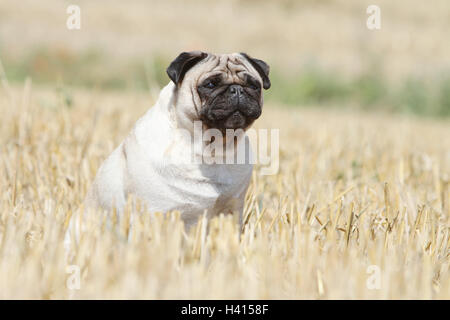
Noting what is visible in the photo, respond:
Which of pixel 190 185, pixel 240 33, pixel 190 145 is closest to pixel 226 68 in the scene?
pixel 190 145

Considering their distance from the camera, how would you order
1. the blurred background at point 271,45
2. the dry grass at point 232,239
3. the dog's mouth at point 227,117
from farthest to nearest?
1. the blurred background at point 271,45
2. the dog's mouth at point 227,117
3. the dry grass at point 232,239

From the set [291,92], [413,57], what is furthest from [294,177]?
[413,57]

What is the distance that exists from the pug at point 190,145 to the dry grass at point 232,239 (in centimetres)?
12

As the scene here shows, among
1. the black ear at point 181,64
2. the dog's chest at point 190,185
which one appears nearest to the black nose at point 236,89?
the black ear at point 181,64

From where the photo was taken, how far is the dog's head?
95.9 inches

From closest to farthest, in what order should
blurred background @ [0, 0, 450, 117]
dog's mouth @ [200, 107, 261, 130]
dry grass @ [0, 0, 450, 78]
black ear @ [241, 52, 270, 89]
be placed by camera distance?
dog's mouth @ [200, 107, 261, 130], black ear @ [241, 52, 270, 89], blurred background @ [0, 0, 450, 117], dry grass @ [0, 0, 450, 78]

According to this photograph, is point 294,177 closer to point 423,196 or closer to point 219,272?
point 423,196

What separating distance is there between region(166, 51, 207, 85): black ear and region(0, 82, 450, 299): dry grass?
1.92 feet

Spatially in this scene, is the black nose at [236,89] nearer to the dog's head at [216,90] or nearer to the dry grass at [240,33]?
the dog's head at [216,90]

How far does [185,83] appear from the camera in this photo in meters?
2.51

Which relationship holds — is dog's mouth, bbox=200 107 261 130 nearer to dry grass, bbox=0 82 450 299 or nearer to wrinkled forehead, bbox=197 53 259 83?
wrinkled forehead, bbox=197 53 259 83

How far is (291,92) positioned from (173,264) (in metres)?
9.85

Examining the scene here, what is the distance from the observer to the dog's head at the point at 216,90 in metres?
2.44

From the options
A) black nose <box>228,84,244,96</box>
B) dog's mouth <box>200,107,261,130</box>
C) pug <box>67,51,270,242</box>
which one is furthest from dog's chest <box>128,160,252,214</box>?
black nose <box>228,84,244,96</box>
